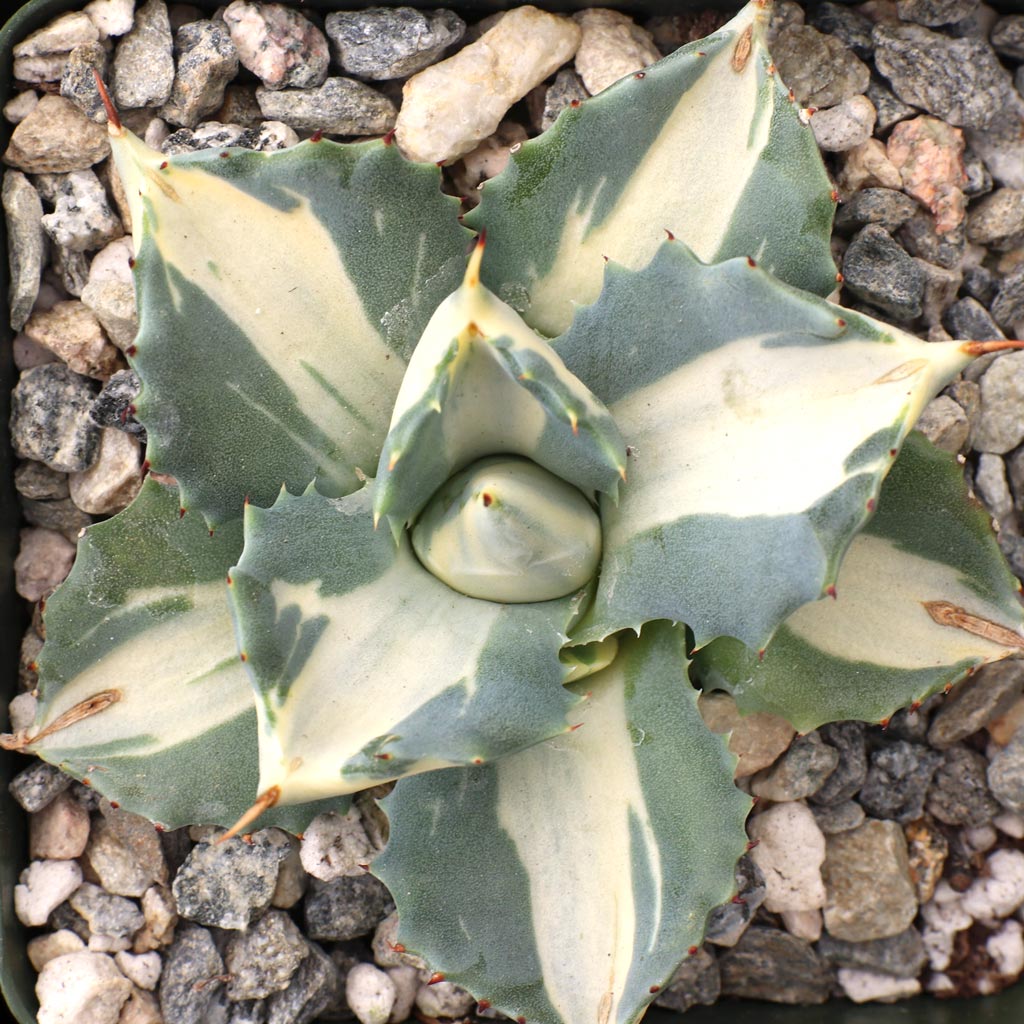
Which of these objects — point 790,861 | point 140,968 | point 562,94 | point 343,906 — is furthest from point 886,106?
point 140,968

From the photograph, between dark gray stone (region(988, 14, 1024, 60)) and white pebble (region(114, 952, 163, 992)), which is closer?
white pebble (region(114, 952, 163, 992))

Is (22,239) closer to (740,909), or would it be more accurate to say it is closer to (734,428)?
(734,428)

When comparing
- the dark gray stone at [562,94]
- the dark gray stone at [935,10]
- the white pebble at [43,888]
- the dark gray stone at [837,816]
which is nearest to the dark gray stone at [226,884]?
the white pebble at [43,888]

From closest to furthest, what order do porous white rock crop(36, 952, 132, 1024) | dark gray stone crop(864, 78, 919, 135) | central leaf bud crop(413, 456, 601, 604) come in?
central leaf bud crop(413, 456, 601, 604)
porous white rock crop(36, 952, 132, 1024)
dark gray stone crop(864, 78, 919, 135)

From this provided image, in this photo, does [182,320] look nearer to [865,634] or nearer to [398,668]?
[398,668]

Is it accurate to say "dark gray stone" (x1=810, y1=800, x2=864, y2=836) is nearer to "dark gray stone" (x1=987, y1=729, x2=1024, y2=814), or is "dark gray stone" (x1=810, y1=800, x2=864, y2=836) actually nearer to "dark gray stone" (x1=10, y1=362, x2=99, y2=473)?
"dark gray stone" (x1=987, y1=729, x2=1024, y2=814)

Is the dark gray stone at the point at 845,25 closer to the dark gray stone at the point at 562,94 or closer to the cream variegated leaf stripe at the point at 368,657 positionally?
the dark gray stone at the point at 562,94

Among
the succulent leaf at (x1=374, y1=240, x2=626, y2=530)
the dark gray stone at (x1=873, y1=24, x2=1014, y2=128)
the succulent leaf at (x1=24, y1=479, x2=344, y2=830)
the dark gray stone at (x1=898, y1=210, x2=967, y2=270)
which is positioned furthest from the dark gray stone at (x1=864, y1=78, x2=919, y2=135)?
the succulent leaf at (x1=24, y1=479, x2=344, y2=830)
